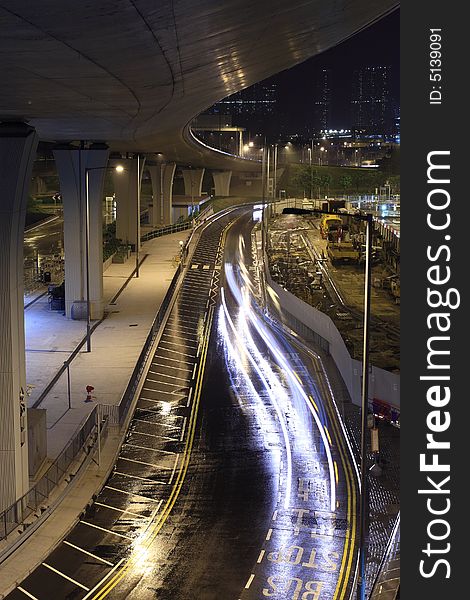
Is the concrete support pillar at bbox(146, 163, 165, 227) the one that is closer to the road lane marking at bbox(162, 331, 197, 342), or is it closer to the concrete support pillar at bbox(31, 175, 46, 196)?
the concrete support pillar at bbox(31, 175, 46, 196)

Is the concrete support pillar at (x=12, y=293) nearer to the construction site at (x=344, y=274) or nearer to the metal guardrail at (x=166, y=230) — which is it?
the construction site at (x=344, y=274)

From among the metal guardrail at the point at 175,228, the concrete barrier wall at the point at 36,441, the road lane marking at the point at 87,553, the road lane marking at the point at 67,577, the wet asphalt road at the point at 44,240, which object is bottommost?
the road lane marking at the point at 67,577

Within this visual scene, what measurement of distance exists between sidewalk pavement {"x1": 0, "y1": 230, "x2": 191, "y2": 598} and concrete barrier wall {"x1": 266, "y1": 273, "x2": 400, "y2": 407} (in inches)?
264

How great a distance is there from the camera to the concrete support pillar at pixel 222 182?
5704 inches

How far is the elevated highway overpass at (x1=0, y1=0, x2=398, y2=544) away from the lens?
15078 millimetres

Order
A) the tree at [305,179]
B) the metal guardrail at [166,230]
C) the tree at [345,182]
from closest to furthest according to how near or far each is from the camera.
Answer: the metal guardrail at [166,230] → the tree at [305,179] → the tree at [345,182]

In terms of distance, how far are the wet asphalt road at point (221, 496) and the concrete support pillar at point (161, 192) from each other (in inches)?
2527

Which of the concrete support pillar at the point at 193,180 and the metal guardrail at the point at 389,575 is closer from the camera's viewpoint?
the metal guardrail at the point at 389,575

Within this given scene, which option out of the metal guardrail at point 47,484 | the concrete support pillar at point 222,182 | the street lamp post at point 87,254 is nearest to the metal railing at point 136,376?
the metal guardrail at point 47,484

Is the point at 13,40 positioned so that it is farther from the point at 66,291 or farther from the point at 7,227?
the point at 66,291

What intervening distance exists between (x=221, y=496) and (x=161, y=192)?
8328 centimetres

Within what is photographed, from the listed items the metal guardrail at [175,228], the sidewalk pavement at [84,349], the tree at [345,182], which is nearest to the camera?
the sidewalk pavement at [84,349]

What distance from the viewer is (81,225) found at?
175 feet

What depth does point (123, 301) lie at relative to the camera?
185 feet
